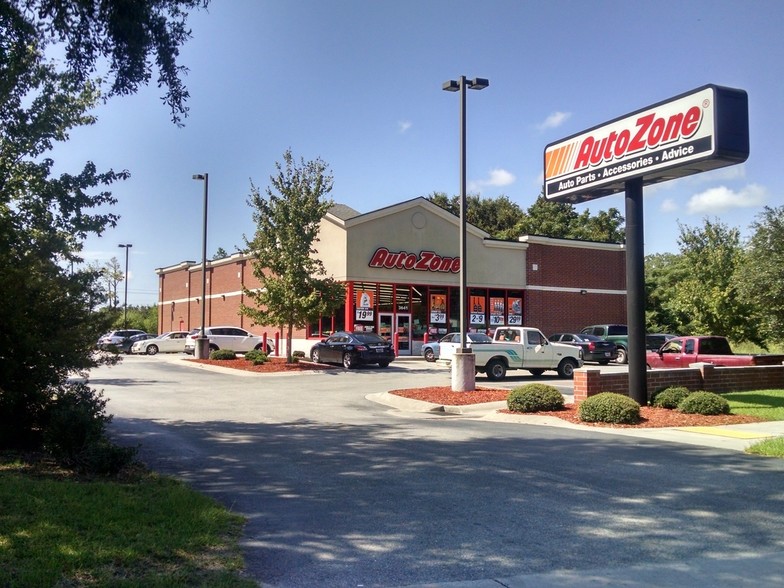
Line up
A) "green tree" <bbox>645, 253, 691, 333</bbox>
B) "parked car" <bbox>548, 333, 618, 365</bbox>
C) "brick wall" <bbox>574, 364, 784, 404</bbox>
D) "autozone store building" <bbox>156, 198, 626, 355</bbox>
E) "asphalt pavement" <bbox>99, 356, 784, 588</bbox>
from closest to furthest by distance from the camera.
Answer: "asphalt pavement" <bbox>99, 356, 784, 588</bbox> → "brick wall" <bbox>574, 364, 784, 404</bbox> → "parked car" <bbox>548, 333, 618, 365</bbox> → "autozone store building" <bbox>156, 198, 626, 355</bbox> → "green tree" <bbox>645, 253, 691, 333</bbox>

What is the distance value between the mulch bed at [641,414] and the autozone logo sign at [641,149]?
523 cm

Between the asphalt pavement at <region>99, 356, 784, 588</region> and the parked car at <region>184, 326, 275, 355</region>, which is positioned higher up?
the parked car at <region>184, 326, 275, 355</region>

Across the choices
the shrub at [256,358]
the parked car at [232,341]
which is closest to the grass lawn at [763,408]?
the shrub at [256,358]

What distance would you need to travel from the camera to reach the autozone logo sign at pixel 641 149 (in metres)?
13.8

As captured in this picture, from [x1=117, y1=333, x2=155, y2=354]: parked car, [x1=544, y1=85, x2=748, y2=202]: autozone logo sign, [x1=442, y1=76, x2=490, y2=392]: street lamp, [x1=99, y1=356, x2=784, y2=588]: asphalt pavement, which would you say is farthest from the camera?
[x1=117, y1=333, x2=155, y2=354]: parked car

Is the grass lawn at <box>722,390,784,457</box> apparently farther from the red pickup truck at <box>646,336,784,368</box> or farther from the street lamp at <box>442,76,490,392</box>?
the street lamp at <box>442,76,490,392</box>

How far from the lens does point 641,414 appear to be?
14.4m

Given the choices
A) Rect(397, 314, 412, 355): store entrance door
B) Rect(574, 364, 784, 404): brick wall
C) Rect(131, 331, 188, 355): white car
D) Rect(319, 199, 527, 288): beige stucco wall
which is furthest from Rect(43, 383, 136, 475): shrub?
Rect(131, 331, 188, 355): white car

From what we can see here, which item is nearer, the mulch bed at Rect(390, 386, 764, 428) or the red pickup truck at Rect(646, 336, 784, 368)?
the mulch bed at Rect(390, 386, 764, 428)

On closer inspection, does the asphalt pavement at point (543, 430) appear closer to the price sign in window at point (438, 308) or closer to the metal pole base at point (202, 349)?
the metal pole base at point (202, 349)

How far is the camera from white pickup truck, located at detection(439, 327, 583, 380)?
23344 mm

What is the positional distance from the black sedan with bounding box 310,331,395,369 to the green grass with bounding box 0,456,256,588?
21.3m

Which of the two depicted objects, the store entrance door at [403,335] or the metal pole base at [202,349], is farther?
the store entrance door at [403,335]

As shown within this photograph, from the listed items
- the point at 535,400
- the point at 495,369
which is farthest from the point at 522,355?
the point at 535,400
